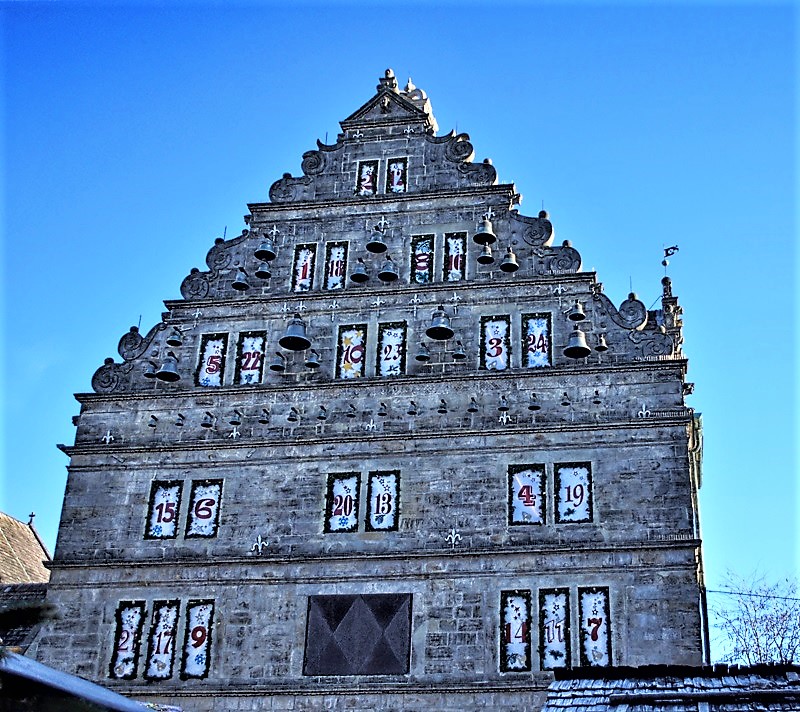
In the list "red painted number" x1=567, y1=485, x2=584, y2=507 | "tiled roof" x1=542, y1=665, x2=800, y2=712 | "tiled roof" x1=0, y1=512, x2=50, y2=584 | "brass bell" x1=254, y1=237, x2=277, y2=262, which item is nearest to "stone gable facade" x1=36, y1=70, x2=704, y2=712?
"red painted number" x1=567, y1=485, x2=584, y2=507

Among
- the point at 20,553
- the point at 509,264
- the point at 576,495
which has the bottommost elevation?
the point at 576,495

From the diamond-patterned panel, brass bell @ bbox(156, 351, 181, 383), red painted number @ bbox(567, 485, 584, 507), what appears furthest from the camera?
brass bell @ bbox(156, 351, 181, 383)

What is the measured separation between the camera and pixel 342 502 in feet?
74.7

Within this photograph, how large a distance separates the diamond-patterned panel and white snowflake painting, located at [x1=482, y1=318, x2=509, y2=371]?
4.62 m

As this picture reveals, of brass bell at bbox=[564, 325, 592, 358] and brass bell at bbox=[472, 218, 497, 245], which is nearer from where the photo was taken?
brass bell at bbox=[564, 325, 592, 358]

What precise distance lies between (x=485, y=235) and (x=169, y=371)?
6523 millimetres

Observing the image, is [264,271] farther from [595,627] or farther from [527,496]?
[595,627]

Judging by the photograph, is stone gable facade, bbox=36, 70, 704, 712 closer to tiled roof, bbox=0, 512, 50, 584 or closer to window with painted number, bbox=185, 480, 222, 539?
window with painted number, bbox=185, 480, 222, 539

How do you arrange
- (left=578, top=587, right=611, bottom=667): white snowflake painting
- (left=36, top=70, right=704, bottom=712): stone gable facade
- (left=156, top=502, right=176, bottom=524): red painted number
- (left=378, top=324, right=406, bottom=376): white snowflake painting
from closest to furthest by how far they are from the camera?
(left=578, top=587, right=611, bottom=667): white snowflake painting → (left=36, top=70, right=704, bottom=712): stone gable facade → (left=156, top=502, right=176, bottom=524): red painted number → (left=378, top=324, right=406, bottom=376): white snowflake painting

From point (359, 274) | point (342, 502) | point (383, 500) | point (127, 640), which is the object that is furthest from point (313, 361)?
point (127, 640)

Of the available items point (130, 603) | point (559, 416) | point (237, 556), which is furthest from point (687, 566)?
point (130, 603)

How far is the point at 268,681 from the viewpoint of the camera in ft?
70.6

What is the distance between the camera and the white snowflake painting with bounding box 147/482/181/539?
23.2 m

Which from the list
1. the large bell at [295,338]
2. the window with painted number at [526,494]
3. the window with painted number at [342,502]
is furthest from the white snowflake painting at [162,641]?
the window with painted number at [526,494]
